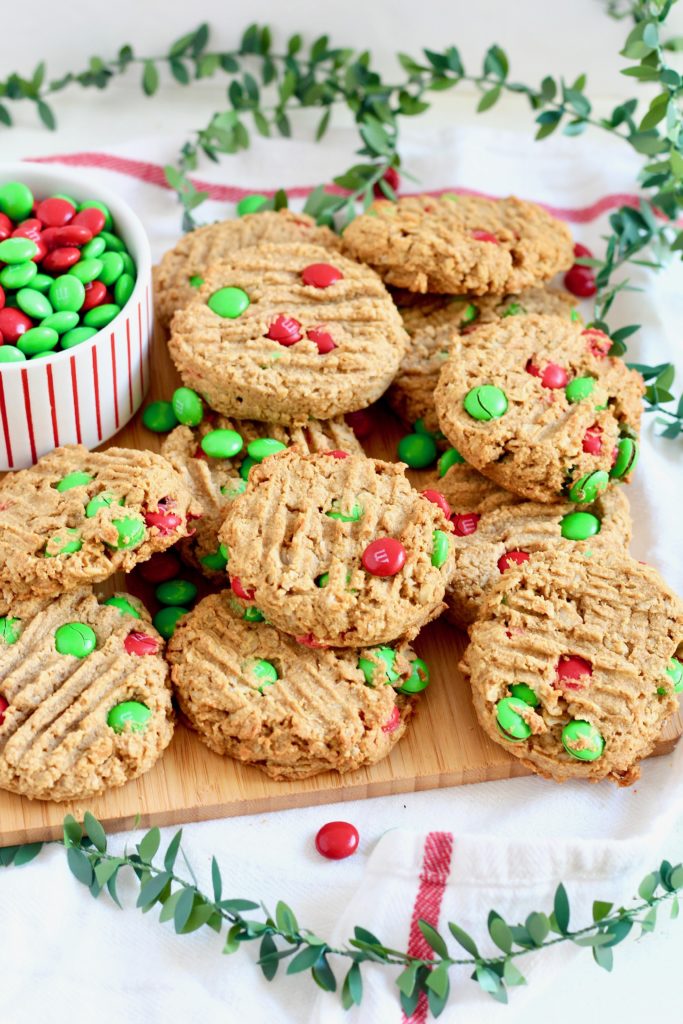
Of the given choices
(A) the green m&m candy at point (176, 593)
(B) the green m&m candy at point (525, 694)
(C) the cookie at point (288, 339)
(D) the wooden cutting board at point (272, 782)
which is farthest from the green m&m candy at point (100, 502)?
(B) the green m&m candy at point (525, 694)

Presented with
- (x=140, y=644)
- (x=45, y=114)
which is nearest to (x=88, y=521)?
(x=140, y=644)

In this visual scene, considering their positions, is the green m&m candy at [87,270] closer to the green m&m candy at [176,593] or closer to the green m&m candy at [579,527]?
the green m&m candy at [176,593]

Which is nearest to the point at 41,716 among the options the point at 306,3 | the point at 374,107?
the point at 374,107

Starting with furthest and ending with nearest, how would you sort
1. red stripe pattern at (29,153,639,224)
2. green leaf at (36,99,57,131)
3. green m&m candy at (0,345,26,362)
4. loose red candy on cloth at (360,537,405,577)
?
green leaf at (36,99,57,131) < red stripe pattern at (29,153,639,224) < green m&m candy at (0,345,26,362) < loose red candy on cloth at (360,537,405,577)

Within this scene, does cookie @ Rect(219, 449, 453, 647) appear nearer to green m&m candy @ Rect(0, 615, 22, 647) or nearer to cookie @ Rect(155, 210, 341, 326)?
green m&m candy @ Rect(0, 615, 22, 647)

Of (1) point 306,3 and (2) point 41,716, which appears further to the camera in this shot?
(1) point 306,3

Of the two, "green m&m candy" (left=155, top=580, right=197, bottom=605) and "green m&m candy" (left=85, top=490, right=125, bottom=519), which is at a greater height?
"green m&m candy" (left=85, top=490, right=125, bottom=519)

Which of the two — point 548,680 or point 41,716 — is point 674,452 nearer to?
point 548,680

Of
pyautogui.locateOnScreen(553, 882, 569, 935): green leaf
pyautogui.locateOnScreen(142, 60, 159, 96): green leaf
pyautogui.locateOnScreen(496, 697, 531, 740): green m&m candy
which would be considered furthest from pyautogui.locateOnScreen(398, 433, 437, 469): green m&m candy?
pyautogui.locateOnScreen(142, 60, 159, 96): green leaf
